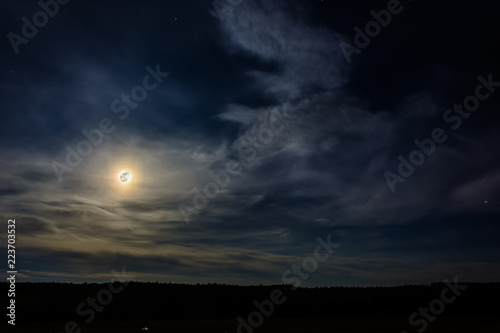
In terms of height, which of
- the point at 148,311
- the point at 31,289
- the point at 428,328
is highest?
the point at 31,289

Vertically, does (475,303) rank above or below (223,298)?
below

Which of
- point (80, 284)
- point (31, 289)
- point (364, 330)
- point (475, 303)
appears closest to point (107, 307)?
point (31, 289)

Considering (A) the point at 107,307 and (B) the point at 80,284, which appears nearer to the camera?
(A) the point at 107,307

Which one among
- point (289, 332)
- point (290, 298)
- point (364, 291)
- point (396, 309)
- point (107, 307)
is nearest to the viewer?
point (289, 332)

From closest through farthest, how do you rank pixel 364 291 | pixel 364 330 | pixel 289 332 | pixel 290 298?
pixel 289 332, pixel 364 330, pixel 290 298, pixel 364 291

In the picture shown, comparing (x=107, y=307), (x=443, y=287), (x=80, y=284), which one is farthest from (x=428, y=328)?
(x=80, y=284)

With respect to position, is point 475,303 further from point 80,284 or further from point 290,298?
point 80,284

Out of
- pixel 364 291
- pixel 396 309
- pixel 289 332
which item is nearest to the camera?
pixel 289 332

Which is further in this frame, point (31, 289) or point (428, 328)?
point (31, 289)

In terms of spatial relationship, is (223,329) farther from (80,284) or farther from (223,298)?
(80,284)
